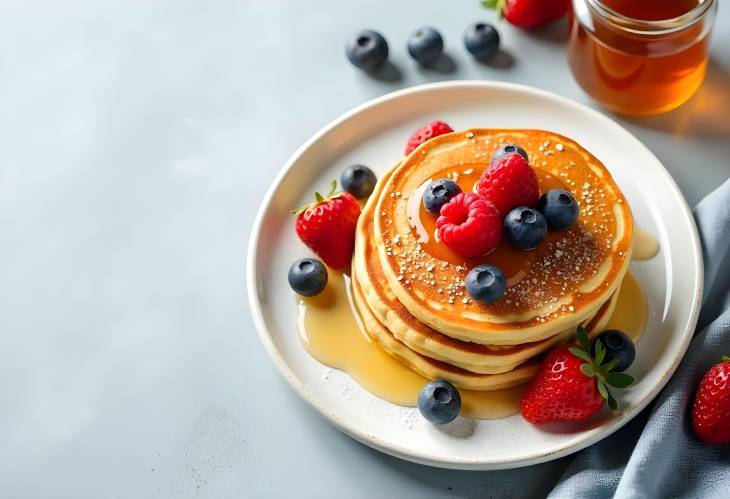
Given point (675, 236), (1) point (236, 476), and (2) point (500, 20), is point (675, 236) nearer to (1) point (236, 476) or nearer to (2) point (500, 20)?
(2) point (500, 20)

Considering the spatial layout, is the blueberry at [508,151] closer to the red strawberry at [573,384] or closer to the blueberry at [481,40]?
the red strawberry at [573,384]

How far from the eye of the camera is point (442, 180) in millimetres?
2299

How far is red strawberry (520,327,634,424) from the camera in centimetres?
214

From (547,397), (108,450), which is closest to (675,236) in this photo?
(547,397)

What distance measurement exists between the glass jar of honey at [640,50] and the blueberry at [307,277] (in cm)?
108

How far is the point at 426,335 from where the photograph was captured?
7.41 feet

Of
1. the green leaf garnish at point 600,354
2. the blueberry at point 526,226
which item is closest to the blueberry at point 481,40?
the blueberry at point 526,226

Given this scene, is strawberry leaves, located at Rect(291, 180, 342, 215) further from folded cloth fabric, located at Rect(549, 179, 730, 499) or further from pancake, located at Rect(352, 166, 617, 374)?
folded cloth fabric, located at Rect(549, 179, 730, 499)

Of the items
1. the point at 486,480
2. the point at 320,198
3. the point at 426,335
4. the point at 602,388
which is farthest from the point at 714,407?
the point at 320,198

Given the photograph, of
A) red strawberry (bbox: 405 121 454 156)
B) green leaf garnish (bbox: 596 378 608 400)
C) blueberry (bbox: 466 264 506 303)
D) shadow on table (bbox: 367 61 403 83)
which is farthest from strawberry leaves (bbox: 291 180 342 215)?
green leaf garnish (bbox: 596 378 608 400)

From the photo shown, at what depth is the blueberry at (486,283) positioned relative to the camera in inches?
84.0

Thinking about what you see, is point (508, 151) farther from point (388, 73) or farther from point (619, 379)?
point (388, 73)

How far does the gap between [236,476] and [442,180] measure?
37.7 inches

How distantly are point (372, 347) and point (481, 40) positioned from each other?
1.16m
